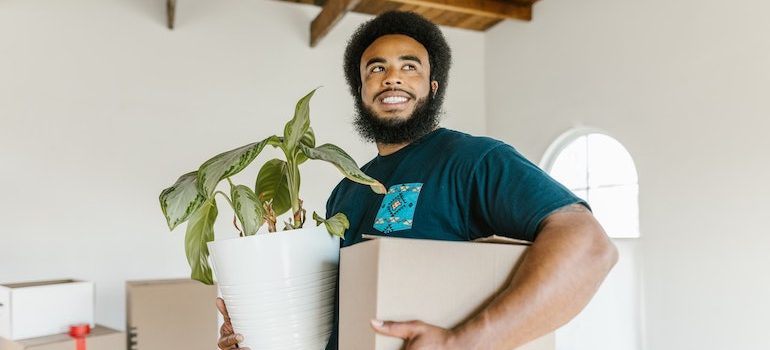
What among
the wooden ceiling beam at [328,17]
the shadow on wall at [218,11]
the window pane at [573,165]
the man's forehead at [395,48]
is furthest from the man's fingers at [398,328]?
the shadow on wall at [218,11]

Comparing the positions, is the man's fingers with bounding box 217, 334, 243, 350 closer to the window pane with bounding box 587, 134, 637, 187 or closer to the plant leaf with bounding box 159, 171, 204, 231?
the plant leaf with bounding box 159, 171, 204, 231

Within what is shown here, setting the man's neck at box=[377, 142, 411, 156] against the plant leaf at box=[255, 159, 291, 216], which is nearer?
the plant leaf at box=[255, 159, 291, 216]

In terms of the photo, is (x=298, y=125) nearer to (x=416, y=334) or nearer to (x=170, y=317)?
(x=416, y=334)

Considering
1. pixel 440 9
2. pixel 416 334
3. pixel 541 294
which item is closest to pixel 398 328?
pixel 416 334

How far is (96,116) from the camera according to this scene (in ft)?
12.2

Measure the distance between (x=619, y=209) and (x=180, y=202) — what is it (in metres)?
3.22

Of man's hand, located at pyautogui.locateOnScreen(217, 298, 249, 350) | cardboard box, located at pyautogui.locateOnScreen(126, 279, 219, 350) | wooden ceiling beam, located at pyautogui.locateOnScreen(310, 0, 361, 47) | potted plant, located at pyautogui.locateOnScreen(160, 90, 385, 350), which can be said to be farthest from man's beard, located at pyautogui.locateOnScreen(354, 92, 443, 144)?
wooden ceiling beam, located at pyautogui.locateOnScreen(310, 0, 361, 47)

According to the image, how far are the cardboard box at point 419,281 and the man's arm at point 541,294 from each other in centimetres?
1

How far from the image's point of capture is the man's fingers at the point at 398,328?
749mm

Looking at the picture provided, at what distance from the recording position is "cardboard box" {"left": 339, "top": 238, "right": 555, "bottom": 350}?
0.76 m

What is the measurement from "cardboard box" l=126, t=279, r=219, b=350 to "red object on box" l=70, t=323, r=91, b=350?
0.41m

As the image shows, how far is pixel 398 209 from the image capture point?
1105mm

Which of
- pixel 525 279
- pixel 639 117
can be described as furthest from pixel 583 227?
pixel 639 117

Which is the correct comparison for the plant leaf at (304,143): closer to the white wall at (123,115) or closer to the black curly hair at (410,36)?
the black curly hair at (410,36)
